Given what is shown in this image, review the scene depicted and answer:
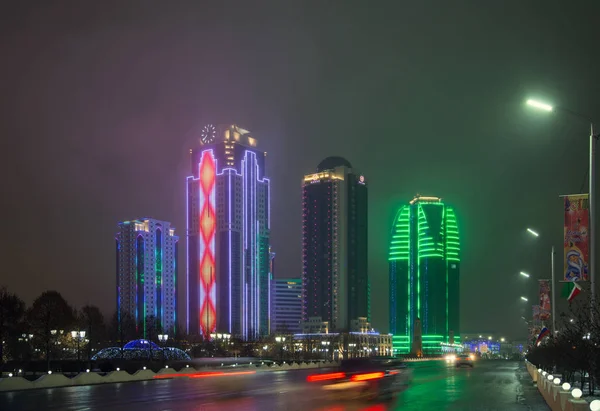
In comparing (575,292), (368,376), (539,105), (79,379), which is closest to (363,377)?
(368,376)

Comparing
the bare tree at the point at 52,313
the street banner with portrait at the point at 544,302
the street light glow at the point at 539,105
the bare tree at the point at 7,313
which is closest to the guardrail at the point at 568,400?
the street light glow at the point at 539,105

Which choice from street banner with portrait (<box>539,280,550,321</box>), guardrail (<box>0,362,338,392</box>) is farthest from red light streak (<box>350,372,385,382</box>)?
guardrail (<box>0,362,338,392</box>)

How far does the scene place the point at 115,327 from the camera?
123438 millimetres

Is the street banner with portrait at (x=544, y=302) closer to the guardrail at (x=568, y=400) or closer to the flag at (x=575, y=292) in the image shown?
the flag at (x=575, y=292)

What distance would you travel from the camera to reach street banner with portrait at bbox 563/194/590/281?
26183 mm

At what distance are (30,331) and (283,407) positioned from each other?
7018 centimetres

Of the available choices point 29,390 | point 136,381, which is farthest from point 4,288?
point 29,390

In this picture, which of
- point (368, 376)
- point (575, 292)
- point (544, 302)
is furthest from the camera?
point (544, 302)

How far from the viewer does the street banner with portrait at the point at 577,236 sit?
26183 millimetres

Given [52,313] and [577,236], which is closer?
[577,236]

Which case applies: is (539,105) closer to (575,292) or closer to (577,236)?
(577,236)

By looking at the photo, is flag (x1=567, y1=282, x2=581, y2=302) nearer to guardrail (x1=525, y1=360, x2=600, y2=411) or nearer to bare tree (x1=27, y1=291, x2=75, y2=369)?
guardrail (x1=525, y1=360, x2=600, y2=411)

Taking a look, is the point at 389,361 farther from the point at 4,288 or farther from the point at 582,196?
the point at 4,288

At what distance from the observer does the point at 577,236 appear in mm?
26219
